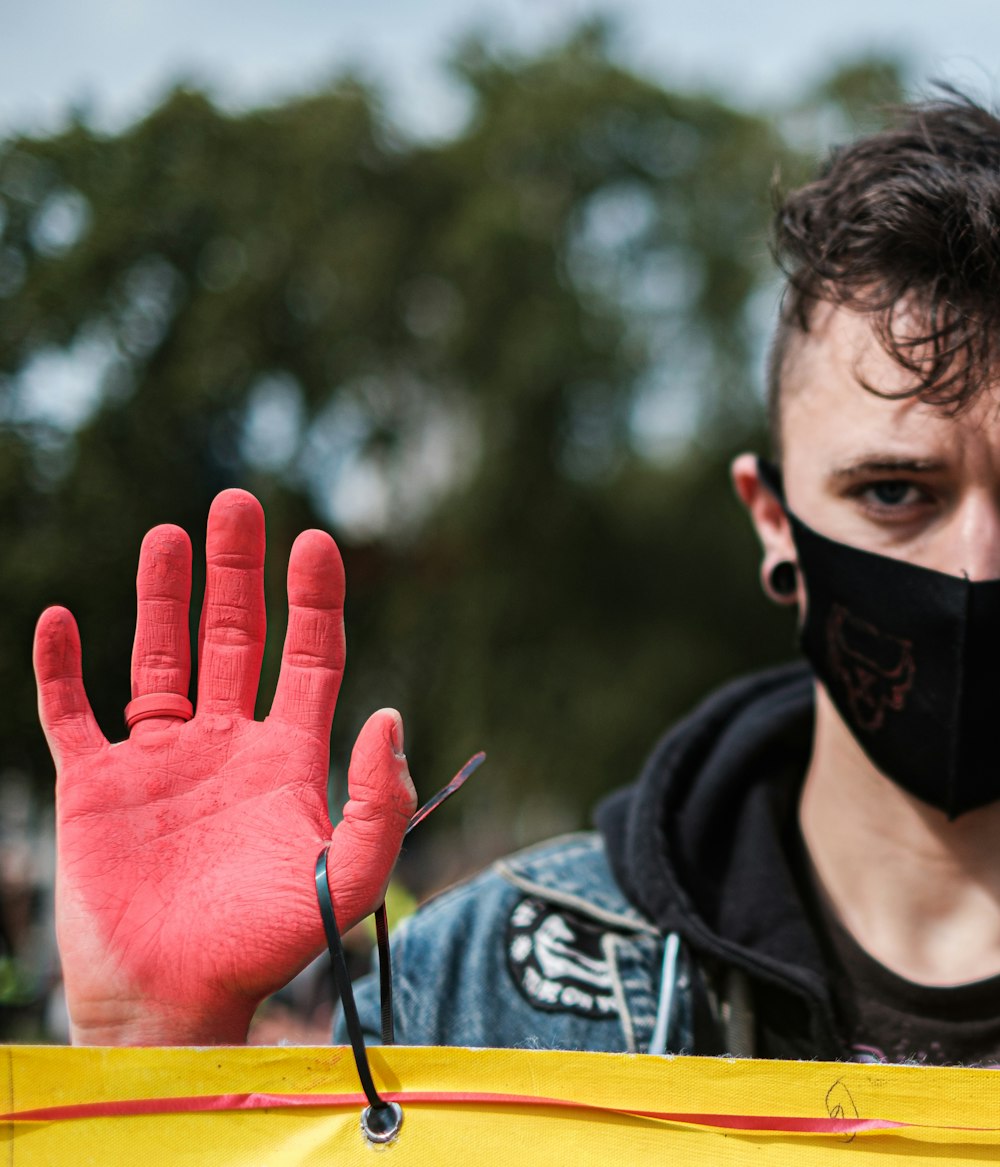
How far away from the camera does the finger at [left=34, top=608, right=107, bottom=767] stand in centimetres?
128

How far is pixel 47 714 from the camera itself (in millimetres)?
1289

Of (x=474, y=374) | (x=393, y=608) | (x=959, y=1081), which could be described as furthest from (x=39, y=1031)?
(x=474, y=374)

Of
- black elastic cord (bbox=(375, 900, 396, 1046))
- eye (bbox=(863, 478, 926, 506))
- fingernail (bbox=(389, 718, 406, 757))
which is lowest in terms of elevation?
black elastic cord (bbox=(375, 900, 396, 1046))

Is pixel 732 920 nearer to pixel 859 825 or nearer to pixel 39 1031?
pixel 859 825

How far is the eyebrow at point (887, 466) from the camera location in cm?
175

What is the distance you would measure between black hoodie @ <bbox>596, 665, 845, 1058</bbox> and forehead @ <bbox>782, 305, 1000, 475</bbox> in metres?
0.59

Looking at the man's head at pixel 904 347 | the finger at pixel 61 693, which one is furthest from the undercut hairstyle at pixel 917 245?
the finger at pixel 61 693

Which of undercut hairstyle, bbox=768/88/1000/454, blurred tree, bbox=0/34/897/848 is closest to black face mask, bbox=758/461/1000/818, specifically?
undercut hairstyle, bbox=768/88/1000/454

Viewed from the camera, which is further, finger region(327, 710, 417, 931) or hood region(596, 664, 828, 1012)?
hood region(596, 664, 828, 1012)

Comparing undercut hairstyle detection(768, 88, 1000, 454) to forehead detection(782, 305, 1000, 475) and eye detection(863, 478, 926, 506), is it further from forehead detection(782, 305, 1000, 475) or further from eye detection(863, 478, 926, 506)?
eye detection(863, 478, 926, 506)

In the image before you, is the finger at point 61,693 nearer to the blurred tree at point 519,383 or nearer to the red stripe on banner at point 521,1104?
the red stripe on banner at point 521,1104

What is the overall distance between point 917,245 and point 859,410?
0.97 ft

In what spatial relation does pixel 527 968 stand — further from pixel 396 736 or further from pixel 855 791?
pixel 396 736

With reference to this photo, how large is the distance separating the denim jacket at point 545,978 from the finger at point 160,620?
0.65 meters
